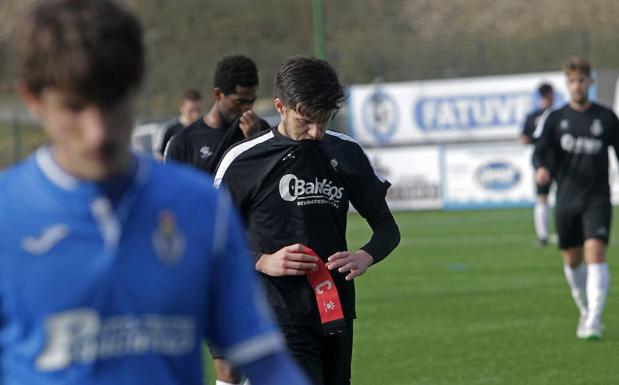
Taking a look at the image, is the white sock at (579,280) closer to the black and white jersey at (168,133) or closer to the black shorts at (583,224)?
the black shorts at (583,224)

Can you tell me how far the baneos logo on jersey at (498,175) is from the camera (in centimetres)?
2616

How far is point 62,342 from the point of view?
2266 mm

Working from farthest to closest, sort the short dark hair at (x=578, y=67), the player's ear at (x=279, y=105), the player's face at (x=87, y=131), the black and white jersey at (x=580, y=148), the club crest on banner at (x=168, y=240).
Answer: the black and white jersey at (x=580, y=148)
the short dark hair at (x=578, y=67)
the player's ear at (x=279, y=105)
the club crest on banner at (x=168, y=240)
the player's face at (x=87, y=131)

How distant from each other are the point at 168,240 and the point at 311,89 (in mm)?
3107

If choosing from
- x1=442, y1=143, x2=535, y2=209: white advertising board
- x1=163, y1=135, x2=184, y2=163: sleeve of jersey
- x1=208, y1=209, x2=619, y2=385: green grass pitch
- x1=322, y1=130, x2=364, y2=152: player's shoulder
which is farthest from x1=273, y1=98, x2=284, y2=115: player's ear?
x1=442, y1=143, x2=535, y2=209: white advertising board

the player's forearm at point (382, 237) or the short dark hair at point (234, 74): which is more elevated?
the short dark hair at point (234, 74)

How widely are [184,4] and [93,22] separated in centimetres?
4387

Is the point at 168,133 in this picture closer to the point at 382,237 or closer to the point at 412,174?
the point at 382,237

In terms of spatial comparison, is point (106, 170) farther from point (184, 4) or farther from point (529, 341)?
point (184, 4)

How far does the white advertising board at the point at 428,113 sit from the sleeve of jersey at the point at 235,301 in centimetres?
2675

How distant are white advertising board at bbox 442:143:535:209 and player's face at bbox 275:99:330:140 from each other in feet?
67.5

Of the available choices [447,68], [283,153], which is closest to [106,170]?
[283,153]

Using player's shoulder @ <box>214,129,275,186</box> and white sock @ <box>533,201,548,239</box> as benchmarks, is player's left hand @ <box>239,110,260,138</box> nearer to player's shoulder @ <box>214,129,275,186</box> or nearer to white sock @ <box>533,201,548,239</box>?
player's shoulder @ <box>214,129,275,186</box>

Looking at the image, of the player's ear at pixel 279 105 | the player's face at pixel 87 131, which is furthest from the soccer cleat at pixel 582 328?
the player's face at pixel 87 131
